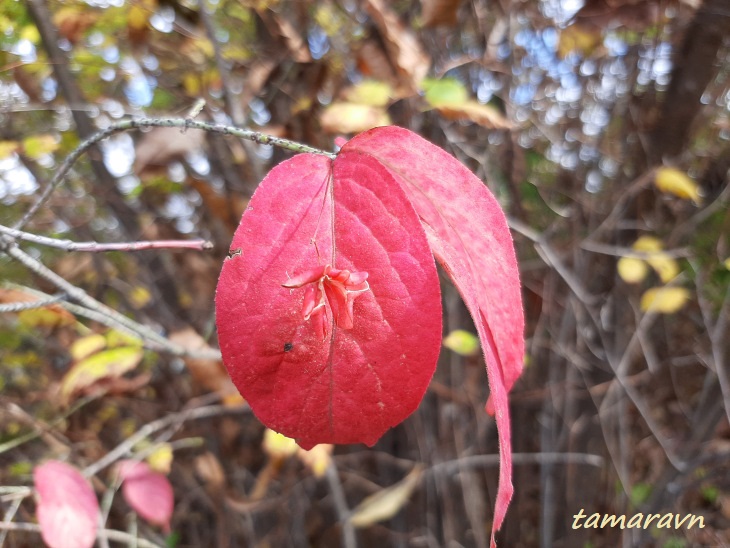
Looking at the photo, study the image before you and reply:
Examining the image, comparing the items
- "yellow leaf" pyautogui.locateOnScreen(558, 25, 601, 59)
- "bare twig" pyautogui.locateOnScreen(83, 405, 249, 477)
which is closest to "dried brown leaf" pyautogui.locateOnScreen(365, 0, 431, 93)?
"yellow leaf" pyautogui.locateOnScreen(558, 25, 601, 59)

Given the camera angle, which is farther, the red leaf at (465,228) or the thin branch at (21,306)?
the thin branch at (21,306)

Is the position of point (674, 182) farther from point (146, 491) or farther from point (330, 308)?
point (146, 491)

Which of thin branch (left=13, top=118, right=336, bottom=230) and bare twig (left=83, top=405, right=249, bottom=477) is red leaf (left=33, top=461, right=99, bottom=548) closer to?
bare twig (left=83, top=405, right=249, bottom=477)

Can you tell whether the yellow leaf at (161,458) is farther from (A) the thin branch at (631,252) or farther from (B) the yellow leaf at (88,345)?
(A) the thin branch at (631,252)

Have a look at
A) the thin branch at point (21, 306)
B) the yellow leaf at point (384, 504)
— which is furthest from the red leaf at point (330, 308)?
the yellow leaf at point (384, 504)

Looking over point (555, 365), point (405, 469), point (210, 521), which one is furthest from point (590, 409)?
point (210, 521)

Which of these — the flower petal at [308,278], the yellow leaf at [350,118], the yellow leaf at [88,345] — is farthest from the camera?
the yellow leaf at [88,345]
